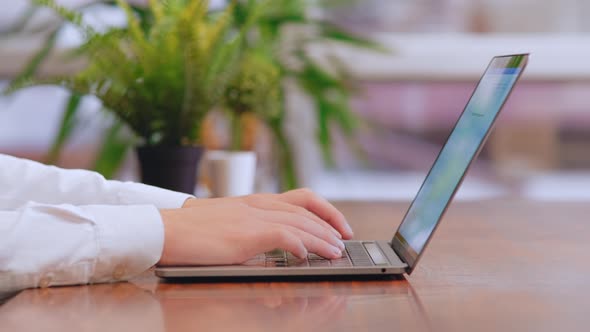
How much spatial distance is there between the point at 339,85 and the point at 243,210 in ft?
4.09

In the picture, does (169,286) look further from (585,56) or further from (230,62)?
(585,56)

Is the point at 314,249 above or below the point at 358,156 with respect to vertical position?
above

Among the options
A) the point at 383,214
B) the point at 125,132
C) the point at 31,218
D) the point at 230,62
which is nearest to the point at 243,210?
the point at 31,218

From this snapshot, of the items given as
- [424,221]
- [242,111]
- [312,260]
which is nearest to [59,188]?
[312,260]

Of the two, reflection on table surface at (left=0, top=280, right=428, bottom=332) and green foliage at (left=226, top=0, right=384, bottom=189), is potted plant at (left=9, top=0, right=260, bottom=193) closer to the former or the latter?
green foliage at (left=226, top=0, right=384, bottom=189)

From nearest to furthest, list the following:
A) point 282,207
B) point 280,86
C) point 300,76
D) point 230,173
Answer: point 282,207 < point 230,173 < point 280,86 < point 300,76

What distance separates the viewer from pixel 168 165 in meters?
1.56

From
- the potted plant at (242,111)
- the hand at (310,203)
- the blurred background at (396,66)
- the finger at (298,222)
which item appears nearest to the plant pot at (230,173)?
the potted plant at (242,111)

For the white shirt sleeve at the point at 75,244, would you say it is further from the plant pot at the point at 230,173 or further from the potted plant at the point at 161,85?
the plant pot at the point at 230,173

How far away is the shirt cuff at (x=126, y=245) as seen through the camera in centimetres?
86

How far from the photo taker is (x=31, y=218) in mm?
861

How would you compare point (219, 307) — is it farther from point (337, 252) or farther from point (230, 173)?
point (230, 173)

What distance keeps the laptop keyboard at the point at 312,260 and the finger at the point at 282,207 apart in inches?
1.3

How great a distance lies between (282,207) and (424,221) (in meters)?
0.18
